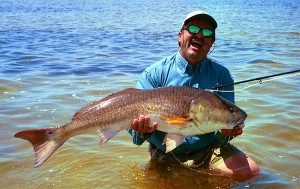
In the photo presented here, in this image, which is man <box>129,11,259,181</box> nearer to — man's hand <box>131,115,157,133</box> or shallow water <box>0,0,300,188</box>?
shallow water <box>0,0,300,188</box>

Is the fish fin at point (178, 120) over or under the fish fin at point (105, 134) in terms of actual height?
over

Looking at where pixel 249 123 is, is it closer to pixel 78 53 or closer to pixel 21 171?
pixel 21 171

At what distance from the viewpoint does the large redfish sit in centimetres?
391

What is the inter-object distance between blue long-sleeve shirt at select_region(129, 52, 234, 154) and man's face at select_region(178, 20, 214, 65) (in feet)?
0.32

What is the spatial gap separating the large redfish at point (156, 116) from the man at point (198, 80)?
2.06ft

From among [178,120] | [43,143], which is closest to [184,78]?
[178,120]

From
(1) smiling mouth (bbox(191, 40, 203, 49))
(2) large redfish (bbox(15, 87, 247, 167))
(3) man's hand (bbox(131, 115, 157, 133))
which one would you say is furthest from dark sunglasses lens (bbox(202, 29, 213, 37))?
(3) man's hand (bbox(131, 115, 157, 133))

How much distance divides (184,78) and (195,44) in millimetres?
424

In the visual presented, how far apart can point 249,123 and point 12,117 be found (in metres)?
4.03

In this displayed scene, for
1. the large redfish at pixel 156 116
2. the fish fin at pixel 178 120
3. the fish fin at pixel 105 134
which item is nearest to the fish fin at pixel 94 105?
the large redfish at pixel 156 116

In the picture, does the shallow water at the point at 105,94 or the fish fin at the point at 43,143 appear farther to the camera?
the shallow water at the point at 105,94

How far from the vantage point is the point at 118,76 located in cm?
1054

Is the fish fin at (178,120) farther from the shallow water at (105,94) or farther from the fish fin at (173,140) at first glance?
the shallow water at (105,94)

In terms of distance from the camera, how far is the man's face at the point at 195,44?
4.61 metres
